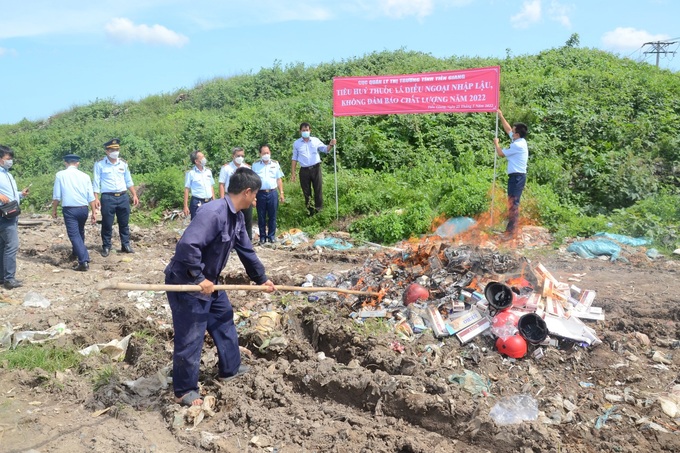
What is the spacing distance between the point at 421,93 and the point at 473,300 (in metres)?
5.64

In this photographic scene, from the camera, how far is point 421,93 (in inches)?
400

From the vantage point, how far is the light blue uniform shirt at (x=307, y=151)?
33.8 ft

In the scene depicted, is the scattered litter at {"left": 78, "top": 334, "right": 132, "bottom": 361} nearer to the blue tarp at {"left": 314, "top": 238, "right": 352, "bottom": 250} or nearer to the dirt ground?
the dirt ground

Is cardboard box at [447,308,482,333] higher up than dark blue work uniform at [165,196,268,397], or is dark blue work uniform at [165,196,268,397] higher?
dark blue work uniform at [165,196,268,397]

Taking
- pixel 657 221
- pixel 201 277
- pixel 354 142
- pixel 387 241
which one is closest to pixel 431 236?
pixel 387 241

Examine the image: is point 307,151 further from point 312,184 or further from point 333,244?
point 333,244

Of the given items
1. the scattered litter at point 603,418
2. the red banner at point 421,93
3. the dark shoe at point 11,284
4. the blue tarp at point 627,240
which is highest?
the red banner at point 421,93

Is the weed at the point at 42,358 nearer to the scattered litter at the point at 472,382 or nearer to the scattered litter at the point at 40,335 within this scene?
the scattered litter at the point at 40,335

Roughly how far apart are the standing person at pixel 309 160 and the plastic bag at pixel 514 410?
6.95 meters

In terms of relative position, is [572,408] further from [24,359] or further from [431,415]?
[24,359]

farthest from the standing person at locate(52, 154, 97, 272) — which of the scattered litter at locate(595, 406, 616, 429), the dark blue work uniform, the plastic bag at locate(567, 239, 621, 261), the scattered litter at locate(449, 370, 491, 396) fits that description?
the plastic bag at locate(567, 239, 621, 261)

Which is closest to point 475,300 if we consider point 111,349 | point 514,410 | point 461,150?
point 514,410

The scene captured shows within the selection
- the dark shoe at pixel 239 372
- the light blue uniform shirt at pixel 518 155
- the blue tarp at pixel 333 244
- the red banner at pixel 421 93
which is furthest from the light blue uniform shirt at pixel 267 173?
the dark shoe at pixel 239 372

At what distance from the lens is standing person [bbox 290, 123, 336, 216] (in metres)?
10.3
